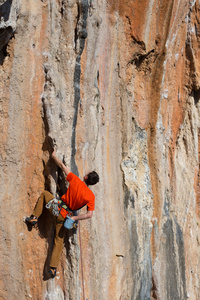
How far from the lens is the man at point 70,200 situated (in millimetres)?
3879

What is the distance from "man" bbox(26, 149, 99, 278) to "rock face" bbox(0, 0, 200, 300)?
0.45 ft

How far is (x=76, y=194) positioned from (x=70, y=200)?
13cm

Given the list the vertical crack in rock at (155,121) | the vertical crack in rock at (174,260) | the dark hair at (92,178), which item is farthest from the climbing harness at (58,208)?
the vertical crack in rock at (174,260)

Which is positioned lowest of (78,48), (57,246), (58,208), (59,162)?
(57,246)

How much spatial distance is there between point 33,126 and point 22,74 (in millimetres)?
605

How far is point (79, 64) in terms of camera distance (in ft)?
13.9

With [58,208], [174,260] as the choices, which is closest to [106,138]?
[58,208]

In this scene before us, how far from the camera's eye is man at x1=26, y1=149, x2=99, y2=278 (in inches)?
153

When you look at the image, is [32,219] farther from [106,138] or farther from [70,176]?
[106,138]

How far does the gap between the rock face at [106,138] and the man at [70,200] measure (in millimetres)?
137

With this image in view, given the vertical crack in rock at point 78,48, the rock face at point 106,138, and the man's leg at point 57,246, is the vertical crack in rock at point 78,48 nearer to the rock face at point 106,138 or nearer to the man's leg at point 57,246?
the rock face at point 106,138

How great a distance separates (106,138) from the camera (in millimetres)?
5012

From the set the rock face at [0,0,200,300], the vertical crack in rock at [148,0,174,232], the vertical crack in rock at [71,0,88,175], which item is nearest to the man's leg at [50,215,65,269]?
the rock face at [0,0,200,300]

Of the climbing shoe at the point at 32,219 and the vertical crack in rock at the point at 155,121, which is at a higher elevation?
the vertical crack in rock at the point at 155,121
